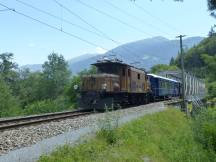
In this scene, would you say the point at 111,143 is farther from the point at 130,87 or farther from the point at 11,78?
the point at 11,78

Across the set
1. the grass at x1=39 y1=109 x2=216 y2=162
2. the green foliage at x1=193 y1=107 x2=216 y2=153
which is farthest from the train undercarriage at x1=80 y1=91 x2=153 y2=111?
the green foliage at x1=193 y1=107 x2=216 y2=153

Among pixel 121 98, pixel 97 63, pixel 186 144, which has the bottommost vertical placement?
pixel 186 144

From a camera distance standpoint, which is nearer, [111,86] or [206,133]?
[206,133]

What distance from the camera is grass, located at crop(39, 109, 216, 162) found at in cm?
1097

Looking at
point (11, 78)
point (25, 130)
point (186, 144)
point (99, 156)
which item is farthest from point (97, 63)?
point (11, 78)

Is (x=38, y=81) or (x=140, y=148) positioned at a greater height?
(x=38, y=81)

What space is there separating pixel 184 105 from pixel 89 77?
19346 mm

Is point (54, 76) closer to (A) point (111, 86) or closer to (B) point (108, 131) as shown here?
(A) point (111, 86)

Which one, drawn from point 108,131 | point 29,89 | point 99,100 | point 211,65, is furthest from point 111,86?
point 29,89

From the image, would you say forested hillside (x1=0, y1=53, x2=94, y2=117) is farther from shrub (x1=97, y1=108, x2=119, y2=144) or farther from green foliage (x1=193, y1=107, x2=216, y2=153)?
shrub (x1=97, y1=108, x2=119, y2=144)

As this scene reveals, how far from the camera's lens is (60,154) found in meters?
10.5

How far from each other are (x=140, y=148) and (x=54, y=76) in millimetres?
124641

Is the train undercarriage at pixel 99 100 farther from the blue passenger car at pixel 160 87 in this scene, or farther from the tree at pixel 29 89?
the tree at pixel 29 89

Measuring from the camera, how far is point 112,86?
98.8 feet
